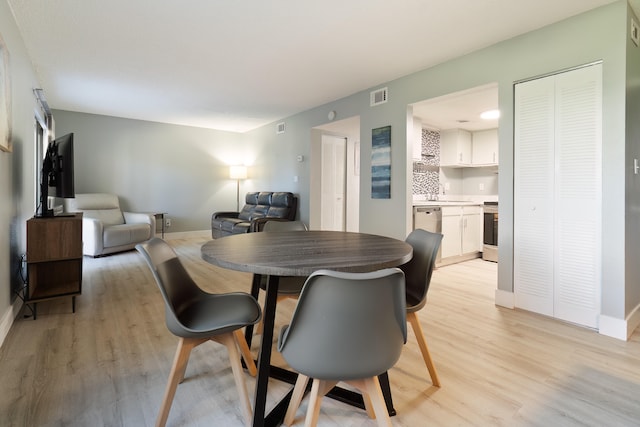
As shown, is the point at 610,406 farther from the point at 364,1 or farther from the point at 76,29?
the point at 76,29

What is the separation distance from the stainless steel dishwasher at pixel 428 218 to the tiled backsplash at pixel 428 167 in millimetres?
1043

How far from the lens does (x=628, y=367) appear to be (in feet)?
6.00

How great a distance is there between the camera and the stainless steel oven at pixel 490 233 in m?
4.59

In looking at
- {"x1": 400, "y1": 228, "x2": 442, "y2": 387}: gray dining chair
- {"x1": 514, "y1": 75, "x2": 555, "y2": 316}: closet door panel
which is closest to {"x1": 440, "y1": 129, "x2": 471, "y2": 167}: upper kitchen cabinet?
{"x1": 514, "y1": 75, "x2": 555, "y2": 316}: closet door panel

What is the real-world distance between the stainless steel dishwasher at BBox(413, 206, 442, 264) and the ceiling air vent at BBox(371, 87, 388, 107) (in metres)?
1.38

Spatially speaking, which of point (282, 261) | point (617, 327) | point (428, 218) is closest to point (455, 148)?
point (428, 218)

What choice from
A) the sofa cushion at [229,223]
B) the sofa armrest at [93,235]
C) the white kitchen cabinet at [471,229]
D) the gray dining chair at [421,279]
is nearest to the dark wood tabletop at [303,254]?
the gray dining chair at [421,279]

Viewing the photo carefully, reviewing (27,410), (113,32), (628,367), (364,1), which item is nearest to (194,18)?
(113,32)

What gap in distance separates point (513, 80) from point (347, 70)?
1.64 m

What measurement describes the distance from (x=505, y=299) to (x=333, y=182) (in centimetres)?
362

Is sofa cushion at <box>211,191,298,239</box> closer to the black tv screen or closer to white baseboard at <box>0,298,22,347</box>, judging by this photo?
the black tv screen

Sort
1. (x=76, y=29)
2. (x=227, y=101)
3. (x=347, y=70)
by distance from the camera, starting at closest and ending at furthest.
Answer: (x=76, y=29) < (x=347, y=70) < (x=227, y=101)

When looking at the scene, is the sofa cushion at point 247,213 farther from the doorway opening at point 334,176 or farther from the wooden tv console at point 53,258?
the wooden tv console at point 53,258

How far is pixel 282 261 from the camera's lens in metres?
1.20
